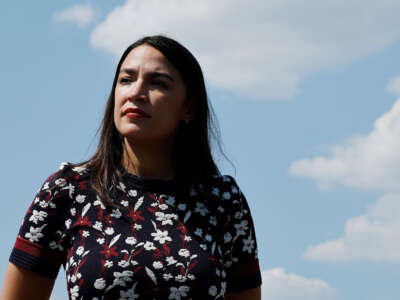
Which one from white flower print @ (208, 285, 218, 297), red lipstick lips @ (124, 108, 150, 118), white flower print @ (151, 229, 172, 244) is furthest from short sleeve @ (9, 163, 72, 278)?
white flower print @ (208, 285, 218, 297)

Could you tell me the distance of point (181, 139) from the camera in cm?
646

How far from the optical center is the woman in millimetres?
5676

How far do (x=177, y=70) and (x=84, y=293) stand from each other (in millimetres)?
1947

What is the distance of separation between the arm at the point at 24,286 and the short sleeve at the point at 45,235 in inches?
2.2

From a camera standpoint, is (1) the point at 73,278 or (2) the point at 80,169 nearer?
(1) the point at 73,278

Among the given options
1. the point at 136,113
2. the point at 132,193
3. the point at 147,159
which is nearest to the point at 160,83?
the point at 136,113

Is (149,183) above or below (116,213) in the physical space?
above

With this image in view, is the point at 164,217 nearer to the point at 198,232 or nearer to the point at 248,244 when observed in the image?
the point at 198,232

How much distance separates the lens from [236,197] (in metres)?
6.46

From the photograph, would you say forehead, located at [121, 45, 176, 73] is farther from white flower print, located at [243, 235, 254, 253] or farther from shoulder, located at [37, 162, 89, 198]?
white flower print, located at [243, 235, 254, 253]

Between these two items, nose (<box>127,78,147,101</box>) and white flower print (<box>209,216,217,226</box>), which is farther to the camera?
white flower print (<box>209,216,217,226</box>)

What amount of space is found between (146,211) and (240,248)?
3.03 feet

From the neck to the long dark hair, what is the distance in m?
0.10

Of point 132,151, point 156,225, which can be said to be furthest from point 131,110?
point 156,225
